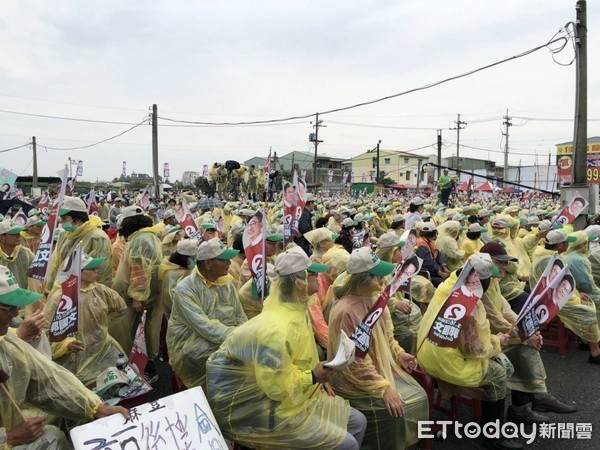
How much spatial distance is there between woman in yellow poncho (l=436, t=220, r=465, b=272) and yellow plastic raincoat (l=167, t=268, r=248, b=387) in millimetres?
4544

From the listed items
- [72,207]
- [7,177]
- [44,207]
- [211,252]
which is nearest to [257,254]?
[211,252]

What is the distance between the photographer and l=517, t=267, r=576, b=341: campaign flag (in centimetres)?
406

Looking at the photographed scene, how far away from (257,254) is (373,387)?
1.99 meters

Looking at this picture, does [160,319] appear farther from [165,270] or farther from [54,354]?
[54,354]

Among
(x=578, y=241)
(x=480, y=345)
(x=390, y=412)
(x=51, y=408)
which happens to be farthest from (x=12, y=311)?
(x=578, y=241)

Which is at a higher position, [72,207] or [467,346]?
[72,207]

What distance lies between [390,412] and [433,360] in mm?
945

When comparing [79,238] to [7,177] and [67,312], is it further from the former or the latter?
[7,177]

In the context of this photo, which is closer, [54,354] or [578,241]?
[54,354]

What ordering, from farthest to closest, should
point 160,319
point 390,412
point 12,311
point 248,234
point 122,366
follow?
1. point 160,319
2. point 248,234
3. point 122,366
4. point 390,412
5. point 12,311

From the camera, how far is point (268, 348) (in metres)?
2.76

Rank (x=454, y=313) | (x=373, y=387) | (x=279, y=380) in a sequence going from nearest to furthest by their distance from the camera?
(x=279, y=380), (x=373, y=387), (x=454, y=313)

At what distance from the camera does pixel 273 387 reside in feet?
8.99

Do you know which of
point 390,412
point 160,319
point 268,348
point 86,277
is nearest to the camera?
point 268,348
